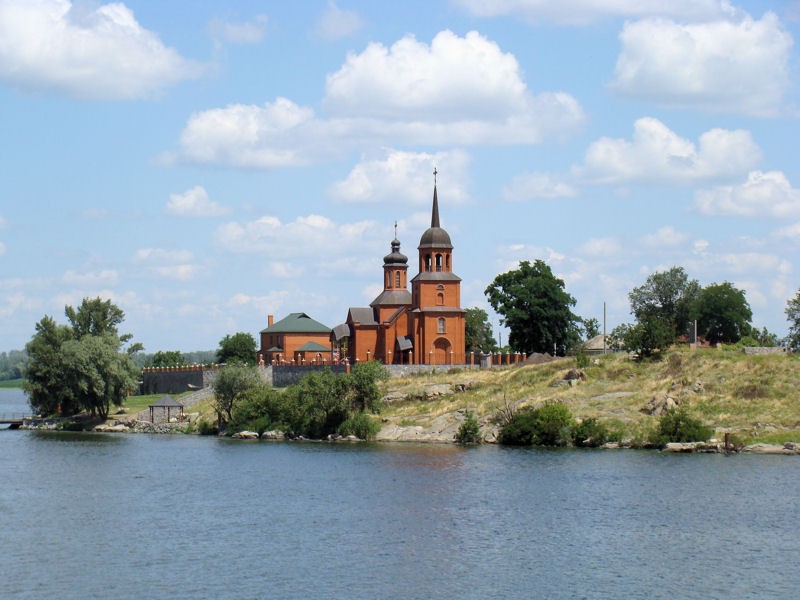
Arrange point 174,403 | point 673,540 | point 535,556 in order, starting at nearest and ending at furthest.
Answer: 1. point 535,556
2. point 673,540
3. point 174,403

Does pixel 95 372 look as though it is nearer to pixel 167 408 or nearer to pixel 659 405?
pixel 167 408

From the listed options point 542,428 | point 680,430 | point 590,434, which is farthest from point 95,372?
point 680,430

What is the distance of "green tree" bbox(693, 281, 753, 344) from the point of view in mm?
116188

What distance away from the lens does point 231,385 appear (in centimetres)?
8719

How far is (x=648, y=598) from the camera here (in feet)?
107

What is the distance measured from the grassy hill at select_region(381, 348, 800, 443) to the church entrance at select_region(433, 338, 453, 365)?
1477 centimetres

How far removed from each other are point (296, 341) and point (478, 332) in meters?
26.2

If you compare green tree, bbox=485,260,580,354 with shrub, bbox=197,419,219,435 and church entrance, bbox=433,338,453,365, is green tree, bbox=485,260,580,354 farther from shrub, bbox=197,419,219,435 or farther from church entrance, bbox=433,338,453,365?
shrub, bbox=197,419,219,435

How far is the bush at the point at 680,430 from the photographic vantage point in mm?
65688

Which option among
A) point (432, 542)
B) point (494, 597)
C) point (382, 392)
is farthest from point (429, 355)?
point (494, 597)

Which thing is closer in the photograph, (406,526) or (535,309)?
(406,526)

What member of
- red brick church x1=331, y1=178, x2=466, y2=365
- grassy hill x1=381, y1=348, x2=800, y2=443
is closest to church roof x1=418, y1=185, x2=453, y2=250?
red brick church x1=331, y1=178, x2=466, y2=365

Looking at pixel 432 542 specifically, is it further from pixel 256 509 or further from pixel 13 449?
pixel 13 449

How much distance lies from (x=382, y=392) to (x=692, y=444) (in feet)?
91.9
